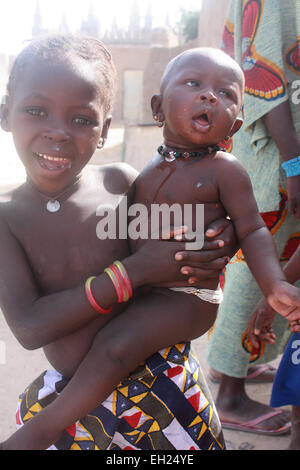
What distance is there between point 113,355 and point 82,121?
1.99 ft

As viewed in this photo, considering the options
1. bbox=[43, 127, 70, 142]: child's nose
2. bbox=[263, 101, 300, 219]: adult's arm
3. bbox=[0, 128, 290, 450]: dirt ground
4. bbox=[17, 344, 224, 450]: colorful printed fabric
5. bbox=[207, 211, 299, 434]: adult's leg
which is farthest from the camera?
bbox=[207, 211, 299, 434]: adult's leg

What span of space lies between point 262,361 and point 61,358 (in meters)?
1.83

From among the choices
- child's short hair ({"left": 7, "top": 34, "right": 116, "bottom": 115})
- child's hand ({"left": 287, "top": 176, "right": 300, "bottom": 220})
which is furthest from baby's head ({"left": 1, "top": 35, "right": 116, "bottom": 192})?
child's hand ({"left": 287, "top": 176, "right": 300, "bottom": 220})

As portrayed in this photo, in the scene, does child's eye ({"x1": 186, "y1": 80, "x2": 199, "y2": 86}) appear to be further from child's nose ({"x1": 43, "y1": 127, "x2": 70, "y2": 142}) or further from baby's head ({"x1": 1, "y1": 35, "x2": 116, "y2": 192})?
child's nose ({"x1": 43, "y1": 127, "x2": 70, "y2": 142})

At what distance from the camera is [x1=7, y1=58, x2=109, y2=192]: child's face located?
1.25m

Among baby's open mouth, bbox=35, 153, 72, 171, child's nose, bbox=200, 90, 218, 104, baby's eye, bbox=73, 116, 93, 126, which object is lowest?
baby's open mouth, bbox=35, 153, 72, 171

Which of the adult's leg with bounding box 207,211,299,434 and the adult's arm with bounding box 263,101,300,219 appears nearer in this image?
the adult's arm with bounding box 263,101,300,219

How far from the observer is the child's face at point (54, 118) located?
125 centimetres

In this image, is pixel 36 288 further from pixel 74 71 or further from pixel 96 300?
pixel 74 71

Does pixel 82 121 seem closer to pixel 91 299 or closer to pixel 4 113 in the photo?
pixel 4 113

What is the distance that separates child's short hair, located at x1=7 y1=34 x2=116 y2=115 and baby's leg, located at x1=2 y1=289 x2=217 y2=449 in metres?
0.58

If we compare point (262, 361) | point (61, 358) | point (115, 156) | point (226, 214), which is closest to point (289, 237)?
point (262, 361)

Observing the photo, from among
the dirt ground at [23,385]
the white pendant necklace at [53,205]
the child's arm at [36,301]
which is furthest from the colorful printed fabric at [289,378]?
the white pendant necklace at [53,205]

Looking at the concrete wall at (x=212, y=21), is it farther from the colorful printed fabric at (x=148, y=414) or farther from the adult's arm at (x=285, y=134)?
the colorful printed fabric at (x=148, y=414)
